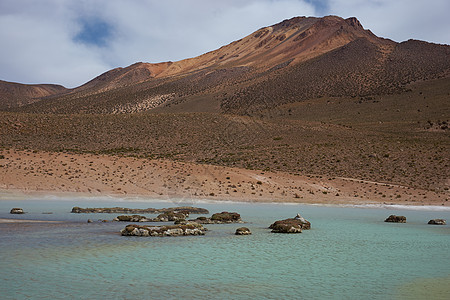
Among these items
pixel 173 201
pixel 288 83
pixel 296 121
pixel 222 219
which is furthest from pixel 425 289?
pixel 288 83

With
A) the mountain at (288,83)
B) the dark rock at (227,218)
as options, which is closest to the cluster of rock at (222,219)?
the dark rock at (227,218)

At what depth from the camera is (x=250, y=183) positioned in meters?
40.4

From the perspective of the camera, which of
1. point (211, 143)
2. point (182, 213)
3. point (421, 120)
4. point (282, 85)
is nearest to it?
point (182, 213)

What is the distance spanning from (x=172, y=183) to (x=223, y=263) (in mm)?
25921

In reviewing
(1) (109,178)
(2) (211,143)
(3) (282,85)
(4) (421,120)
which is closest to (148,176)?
(1) (109,178)

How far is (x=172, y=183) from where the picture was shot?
39219 mm

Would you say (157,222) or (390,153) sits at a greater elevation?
(390,153)

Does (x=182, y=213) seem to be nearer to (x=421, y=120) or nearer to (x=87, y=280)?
(x=87, y=280)

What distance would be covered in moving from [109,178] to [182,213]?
1432cm

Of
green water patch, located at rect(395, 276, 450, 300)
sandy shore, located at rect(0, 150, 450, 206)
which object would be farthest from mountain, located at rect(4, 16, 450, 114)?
green water patch, located at rect(395, 276, 450, 300)

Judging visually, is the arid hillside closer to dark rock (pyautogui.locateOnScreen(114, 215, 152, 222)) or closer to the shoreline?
the shoreline

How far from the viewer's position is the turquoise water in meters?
10.6

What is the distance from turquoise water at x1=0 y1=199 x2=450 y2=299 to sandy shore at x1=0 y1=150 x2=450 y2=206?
47.2 feet

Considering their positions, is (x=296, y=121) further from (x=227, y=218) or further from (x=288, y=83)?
(x=227, y=218)
